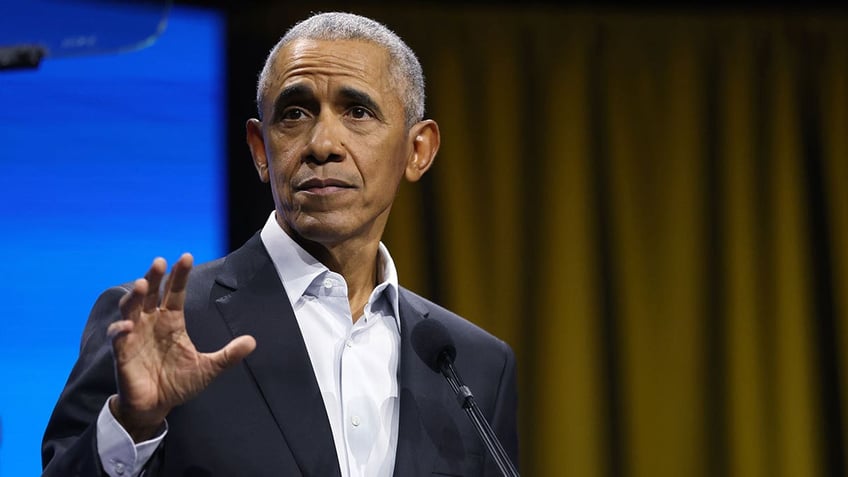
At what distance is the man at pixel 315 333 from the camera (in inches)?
64.3

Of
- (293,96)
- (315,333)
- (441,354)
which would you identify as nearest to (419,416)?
(441,354)

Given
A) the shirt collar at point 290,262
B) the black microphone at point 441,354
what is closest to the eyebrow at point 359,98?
the shirt collar at point 290,262

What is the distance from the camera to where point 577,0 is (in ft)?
11.5

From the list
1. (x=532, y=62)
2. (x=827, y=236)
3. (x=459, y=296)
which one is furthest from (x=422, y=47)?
(x=827, y=236)

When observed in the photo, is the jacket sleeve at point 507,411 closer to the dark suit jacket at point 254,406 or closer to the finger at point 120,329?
the dark suit jacket at point 254,406

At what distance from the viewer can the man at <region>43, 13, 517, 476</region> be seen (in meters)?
1.63

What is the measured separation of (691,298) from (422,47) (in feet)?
3.81

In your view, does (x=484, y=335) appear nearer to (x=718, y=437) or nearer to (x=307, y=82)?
(x=307, y=82)

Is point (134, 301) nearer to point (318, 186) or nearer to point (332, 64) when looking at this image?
point (318, 186)

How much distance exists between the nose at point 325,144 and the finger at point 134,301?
0.52 metres

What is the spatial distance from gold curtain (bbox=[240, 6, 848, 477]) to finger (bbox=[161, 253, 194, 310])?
189cm

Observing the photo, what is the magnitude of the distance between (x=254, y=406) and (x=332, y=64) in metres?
0.62

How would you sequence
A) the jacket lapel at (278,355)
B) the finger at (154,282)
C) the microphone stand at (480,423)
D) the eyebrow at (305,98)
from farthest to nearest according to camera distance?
the eyebrow at (305,98) → the jacket lapel at (278,355) → the microphone stand at (480,423) → the finger at (154,282)

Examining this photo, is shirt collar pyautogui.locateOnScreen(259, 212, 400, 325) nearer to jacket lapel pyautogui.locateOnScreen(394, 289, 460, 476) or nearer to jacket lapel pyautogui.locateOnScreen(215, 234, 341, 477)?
jacket lapel pyautogui.locateOnScreen(215, 234, 341, 477)
